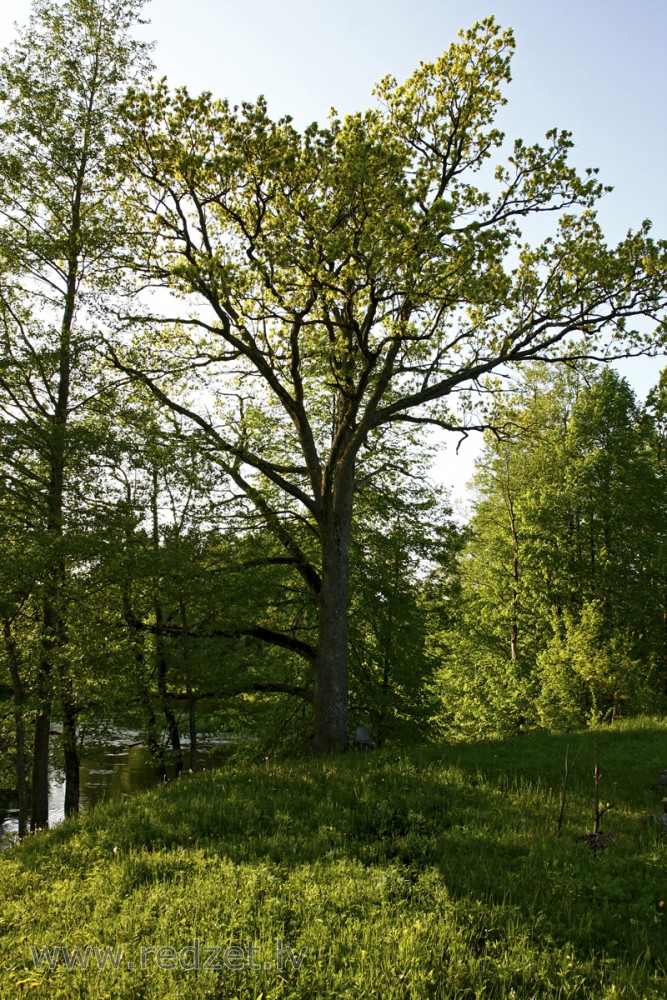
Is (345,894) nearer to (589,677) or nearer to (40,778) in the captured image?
(40,778)

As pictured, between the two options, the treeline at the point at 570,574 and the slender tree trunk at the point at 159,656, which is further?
the treeline at the point at 570,574

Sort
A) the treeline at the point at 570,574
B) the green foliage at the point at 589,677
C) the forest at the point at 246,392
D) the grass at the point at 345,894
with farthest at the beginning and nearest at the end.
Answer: the treeline at the point at 570,574 → the green foliage at the point at 589,677 → the forest at the point at 246,392 → the grass at the point at 345,894

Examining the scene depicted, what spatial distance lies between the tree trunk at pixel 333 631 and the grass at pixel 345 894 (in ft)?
9.48

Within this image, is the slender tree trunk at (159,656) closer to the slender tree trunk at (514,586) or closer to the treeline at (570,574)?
the treeline at (570,574)

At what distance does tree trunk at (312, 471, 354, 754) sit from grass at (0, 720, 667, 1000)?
289 centimetres

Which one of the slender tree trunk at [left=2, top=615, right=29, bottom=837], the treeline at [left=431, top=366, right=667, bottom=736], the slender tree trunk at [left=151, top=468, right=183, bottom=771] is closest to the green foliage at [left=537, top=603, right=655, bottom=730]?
the treeline at [left=431, top=366, right=667, bottom=736]

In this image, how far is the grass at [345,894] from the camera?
15.2 ft

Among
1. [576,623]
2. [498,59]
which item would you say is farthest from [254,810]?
[576,623]

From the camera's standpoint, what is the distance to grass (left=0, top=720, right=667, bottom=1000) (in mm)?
4629

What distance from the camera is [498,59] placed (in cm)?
1155

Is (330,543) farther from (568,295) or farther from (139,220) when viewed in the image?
(139,220)

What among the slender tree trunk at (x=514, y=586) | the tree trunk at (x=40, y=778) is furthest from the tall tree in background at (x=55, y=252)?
the slender tree trunk at (x=514, y=586)

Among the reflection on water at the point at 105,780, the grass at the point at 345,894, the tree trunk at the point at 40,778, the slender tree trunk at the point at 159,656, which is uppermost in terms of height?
the slender tree trunk at the point at 159,656

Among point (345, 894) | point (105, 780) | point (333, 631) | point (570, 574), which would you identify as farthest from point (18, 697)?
point (570, 574)
